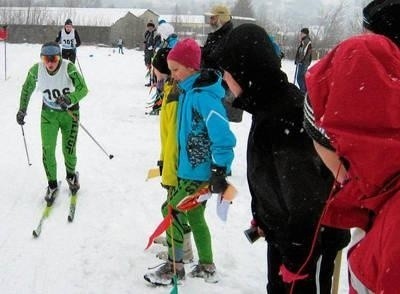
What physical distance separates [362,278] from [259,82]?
1388 millimetres

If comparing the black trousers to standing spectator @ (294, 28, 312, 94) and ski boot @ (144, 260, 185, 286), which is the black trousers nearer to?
ski boot @ (144, 260, 185, 286)

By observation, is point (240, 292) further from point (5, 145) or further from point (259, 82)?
point (5, 145)

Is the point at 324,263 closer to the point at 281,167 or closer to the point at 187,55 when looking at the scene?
the point at 281,167

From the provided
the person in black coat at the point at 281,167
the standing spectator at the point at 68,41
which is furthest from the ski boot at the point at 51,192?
the standing spectator at the point at 68,41

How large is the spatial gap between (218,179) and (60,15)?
8123 cm

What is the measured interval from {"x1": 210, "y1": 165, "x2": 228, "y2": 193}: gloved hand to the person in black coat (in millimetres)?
648

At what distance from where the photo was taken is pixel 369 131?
1373 millimetres

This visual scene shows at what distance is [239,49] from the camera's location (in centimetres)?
263

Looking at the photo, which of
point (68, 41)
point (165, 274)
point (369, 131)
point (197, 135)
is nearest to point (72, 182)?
point (165, 274)

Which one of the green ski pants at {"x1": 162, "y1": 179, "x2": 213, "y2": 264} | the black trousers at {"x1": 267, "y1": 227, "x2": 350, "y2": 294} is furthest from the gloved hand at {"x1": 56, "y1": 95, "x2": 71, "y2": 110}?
the black trousers at {"x1": 267, "y1": 227, "x2": 350, "y2": 294}

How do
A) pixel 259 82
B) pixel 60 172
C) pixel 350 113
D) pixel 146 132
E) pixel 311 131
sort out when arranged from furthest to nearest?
pixel 146 132, pixel 60 172, pixel 259 82, pixel 311 131, pixel 350 113

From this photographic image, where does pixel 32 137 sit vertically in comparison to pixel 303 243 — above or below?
below

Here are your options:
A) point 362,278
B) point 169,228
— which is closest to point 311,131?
point 362,278

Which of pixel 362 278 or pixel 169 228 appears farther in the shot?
pixel 169 228
